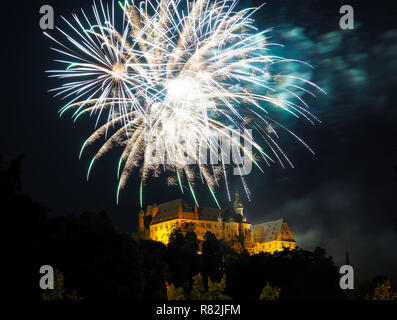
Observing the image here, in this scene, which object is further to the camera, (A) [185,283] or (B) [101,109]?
(A) [185,283]

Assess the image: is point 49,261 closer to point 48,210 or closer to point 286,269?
point 48,210

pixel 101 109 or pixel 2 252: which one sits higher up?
pixel 101 109

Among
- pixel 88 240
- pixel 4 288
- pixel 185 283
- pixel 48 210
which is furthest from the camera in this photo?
pixel 185 283

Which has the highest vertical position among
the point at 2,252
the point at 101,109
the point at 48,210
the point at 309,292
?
the point at 101,109
